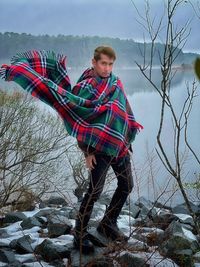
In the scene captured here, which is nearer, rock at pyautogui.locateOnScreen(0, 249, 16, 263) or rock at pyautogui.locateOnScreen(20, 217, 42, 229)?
rock at pyautogui.locateOnScreen(0, 249, 16, 263)

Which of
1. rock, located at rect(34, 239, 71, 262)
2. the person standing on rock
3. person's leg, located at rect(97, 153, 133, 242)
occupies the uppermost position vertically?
the person standing on rock

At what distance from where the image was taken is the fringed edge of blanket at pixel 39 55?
3170 mm

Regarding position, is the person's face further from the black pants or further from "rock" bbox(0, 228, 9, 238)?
"rock" bbox(0, 228, 9, 238)

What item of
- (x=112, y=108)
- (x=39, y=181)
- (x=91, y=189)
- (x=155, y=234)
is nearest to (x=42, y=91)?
(x=112, y=108)

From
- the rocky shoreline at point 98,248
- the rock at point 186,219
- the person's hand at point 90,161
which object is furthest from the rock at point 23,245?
the rock at point 186,219

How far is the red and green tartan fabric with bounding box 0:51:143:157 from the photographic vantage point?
3033 mm

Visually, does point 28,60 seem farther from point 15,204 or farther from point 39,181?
point 39,181

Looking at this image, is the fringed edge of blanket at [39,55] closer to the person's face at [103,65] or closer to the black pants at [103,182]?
the person's face at [103,65]

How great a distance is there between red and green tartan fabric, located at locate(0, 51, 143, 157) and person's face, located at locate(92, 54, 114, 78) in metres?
0.03

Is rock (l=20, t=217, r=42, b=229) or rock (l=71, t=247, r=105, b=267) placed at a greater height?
rock (l=20, t=217, r=42, b=229)

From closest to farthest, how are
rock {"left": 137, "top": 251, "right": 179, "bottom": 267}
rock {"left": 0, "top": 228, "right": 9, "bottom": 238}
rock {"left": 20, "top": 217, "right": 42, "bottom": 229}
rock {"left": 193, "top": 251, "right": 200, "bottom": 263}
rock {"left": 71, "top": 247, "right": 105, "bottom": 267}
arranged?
1. rock {"left": 71, "top": 247, "right": 105, "bottom": 267}
2. rock {"left": 137, "top": 251, "right": 179, "bottom": 267}
3. rock {"left": 193, "top": 251, "right": 200, "bottom": 263}
4. rock {"left": 0, "top": 228, "right": 9, "bottom": 238}
5. rock {"left": 20, "top": 217, "right": 42, "bottom": 229}

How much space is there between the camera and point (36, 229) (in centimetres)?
414

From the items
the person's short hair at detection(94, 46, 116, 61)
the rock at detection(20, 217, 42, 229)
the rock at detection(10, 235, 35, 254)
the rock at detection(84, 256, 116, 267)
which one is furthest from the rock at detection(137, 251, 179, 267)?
the person's short hair at detection(94, 46, 116, 61)

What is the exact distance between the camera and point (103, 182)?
10.2 feet
